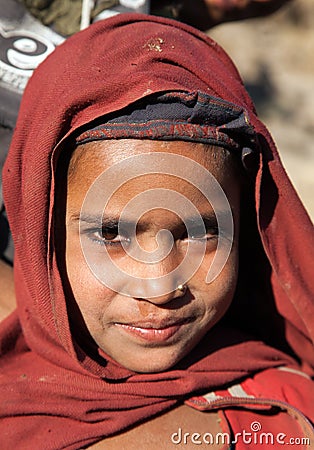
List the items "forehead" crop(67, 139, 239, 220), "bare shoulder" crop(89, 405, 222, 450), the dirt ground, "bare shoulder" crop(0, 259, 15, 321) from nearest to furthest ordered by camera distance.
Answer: "forehead" crop(67, 139, 239, 220), "bare shoulder" crop(89, 405, 222, 450), "bare shoulder" crop(0, 259, 15, 321), the dirt ground

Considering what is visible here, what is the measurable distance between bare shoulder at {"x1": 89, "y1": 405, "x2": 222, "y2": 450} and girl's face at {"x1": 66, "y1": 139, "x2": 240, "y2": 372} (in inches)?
5.0

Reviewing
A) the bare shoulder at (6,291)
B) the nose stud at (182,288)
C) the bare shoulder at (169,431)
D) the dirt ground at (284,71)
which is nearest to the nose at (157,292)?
the nose stud at (182,288)

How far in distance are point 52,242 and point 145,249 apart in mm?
181

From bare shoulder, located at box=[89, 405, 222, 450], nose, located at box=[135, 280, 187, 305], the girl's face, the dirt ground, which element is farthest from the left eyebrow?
the dirt ground

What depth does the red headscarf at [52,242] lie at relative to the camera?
1257 millimetres

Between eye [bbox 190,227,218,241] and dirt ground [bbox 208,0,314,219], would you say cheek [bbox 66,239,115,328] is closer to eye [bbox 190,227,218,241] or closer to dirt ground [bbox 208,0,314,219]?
eye [bbox 190,227,218,241]

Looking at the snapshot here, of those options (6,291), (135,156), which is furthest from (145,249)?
(6,291)

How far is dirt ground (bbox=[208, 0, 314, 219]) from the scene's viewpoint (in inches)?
156

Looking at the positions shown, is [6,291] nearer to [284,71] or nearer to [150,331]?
[150,331]

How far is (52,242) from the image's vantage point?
1.28m

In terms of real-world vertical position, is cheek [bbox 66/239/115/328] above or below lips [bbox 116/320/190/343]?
above

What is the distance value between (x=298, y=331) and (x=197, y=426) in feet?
1.21

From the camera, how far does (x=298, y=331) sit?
1.62 meters

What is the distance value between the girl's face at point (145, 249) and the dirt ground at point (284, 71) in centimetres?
237
